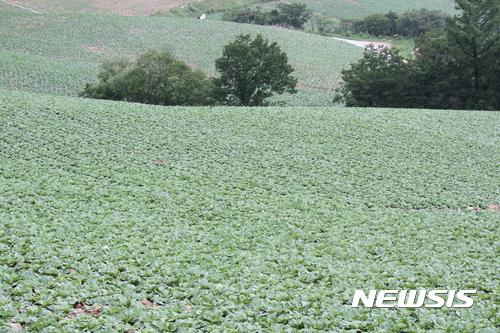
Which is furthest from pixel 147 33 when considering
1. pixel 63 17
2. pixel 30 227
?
pixel 30 227

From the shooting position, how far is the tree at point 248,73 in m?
44.4

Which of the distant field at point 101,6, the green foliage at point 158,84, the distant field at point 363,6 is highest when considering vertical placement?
the distant field at point 363,6

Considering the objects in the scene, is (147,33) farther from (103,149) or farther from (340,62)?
(103,149)

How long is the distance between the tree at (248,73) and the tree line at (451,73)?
835cm

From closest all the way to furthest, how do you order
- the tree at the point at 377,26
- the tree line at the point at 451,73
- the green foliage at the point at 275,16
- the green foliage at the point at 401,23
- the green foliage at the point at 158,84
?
1. the green foliage at the point at 158,84
2. the tree line at the point at 451,73
3. the green foliage at the point at 401,23
4. the green foliage at the point at 275,16
5. the tree at the point at 377,26

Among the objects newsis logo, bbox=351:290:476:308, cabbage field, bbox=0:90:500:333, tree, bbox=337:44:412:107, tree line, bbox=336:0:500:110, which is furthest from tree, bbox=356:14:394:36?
newsis logo, bbox=351:290:476:308

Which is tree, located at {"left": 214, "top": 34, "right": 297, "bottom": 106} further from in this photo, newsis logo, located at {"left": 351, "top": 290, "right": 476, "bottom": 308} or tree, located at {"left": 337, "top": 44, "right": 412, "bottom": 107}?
newsis logo, located at {"left": 351, "top": 290, "right": 476, "bottom": 308}

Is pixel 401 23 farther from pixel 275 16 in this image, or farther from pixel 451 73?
pixel 451 73

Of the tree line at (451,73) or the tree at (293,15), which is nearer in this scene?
the tree line at (451,73)

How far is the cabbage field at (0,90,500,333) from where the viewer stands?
7918 millimetres

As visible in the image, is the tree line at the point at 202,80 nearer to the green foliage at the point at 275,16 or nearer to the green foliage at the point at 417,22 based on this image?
the green foliage at the point at 275,16

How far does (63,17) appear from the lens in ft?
287

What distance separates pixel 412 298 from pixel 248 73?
38014mm

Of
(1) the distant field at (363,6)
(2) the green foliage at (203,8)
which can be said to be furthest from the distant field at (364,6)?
(2) the green foliage at (203,8)
